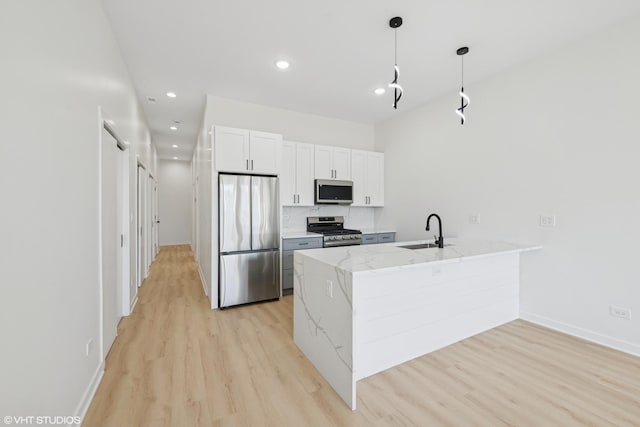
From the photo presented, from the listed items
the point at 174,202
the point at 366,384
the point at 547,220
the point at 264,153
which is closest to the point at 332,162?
the point at 264,153

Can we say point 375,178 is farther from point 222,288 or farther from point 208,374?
point 208,374

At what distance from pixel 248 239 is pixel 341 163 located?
2131 mm

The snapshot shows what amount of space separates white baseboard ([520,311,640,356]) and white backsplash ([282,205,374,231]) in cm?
287

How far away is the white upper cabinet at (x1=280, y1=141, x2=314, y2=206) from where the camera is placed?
4.28 meters

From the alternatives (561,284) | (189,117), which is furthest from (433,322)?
(189,117)

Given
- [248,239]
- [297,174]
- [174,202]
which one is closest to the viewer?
[248,239]

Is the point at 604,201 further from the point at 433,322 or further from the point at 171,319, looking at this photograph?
the point at 171,319

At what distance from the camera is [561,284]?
2.82m

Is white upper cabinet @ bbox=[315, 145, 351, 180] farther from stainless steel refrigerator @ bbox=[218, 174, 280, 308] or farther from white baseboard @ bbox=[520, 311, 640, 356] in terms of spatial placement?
white baseboard @ bbox=[520, 311, 640, 356]

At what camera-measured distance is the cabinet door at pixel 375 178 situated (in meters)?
5.01

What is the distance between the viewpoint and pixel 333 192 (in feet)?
15.1

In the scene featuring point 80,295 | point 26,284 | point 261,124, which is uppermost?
point 261,124

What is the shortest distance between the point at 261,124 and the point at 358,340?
359 cm

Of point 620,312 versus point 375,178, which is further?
point 375,178
